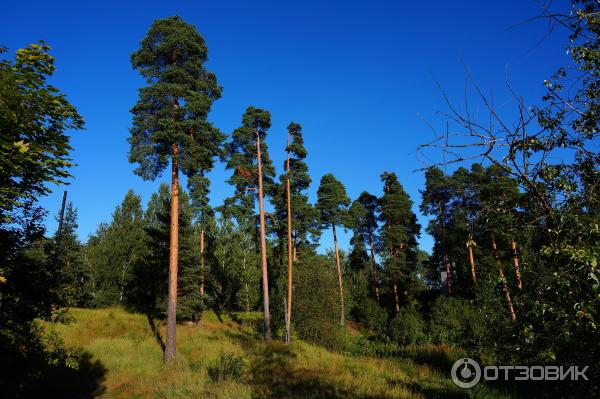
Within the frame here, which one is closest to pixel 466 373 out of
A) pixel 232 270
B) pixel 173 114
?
pixel 173 114

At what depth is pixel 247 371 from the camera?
43.5 ft

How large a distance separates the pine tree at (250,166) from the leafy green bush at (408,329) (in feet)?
36.2

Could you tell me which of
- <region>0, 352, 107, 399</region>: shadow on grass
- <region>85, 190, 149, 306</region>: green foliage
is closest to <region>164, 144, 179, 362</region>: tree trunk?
<region>0, 352, 107, 399</region>: shadow on grass

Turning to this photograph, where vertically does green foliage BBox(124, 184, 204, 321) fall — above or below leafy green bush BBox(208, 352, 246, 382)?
above

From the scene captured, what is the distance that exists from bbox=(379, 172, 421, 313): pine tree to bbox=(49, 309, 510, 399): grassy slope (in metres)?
19.4

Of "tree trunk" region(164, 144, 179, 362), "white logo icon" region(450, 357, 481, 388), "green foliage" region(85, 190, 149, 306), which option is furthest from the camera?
"green foliage" region(85, 190, 149, 306)

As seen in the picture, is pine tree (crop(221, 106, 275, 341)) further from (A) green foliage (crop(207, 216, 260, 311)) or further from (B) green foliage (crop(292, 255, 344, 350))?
(A) green foliage (crop(207, 216, 260, 311))

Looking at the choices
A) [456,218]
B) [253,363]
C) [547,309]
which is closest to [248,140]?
[253,363]

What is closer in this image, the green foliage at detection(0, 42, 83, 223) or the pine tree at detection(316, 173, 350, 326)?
the green foliage at detection(0, 42, 83, 223)

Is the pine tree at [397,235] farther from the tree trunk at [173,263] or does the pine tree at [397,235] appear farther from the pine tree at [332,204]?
the tree trunk at [173,263]

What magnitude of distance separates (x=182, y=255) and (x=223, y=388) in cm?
1919

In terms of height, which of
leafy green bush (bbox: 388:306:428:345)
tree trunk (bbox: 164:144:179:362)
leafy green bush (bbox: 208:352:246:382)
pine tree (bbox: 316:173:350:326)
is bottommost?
leafy green bush (bbox: 388:306:428:345)

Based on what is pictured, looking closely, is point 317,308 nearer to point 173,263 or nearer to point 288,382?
point 173,263

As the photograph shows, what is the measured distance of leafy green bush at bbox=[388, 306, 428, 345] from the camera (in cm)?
2864
